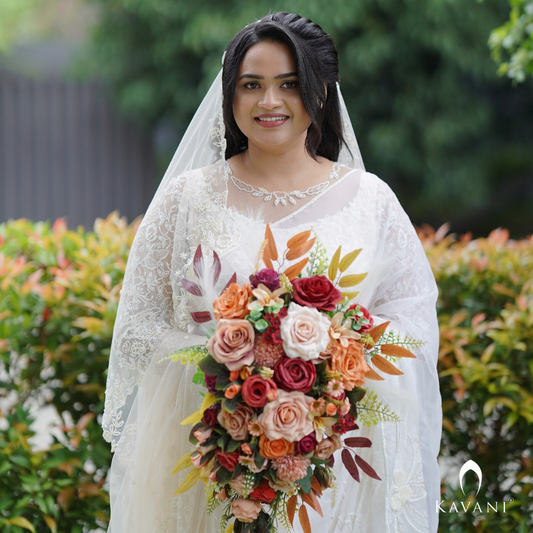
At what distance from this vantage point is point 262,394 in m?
1.54

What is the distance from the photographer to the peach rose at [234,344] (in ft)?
5.07

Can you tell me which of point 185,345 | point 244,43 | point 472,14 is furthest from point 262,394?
point 472,14

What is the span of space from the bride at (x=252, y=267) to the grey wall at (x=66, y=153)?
872 cm

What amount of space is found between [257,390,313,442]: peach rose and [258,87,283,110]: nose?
819 millimetres

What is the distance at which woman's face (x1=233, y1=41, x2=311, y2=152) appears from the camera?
1.97 meters

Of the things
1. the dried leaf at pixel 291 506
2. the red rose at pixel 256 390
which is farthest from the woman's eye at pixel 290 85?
the dried leaf at pixel 291 506

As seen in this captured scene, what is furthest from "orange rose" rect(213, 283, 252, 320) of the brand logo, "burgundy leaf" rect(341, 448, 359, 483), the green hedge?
the brand logo

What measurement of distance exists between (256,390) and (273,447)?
13 centimetres

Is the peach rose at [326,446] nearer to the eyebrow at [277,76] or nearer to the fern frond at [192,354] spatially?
the fern frond at [192,354]

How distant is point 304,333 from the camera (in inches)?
60.6

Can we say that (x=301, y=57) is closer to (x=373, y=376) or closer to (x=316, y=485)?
(x=373, y=376)

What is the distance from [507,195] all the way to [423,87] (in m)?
2.95

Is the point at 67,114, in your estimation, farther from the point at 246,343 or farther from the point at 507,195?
the point at 246,343

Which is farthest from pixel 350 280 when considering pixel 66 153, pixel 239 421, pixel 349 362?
pixel 66 153
